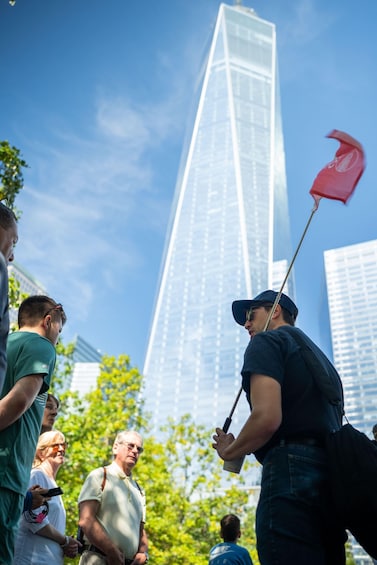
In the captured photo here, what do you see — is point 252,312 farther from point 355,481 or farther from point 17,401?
point 17,401

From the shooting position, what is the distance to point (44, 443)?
11.9 ft

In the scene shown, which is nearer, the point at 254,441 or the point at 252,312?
the point at 254,441

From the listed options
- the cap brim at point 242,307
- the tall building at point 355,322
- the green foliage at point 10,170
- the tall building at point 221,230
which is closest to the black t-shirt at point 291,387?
the cap brim at point 242,307

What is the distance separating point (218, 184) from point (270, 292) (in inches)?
4770

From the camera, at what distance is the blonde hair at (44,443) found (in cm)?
358

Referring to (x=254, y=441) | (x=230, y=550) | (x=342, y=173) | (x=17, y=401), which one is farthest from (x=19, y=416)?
(x=230, y=550)

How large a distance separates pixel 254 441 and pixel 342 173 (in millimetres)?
1660

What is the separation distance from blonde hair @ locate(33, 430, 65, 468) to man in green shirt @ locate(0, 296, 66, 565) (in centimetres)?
107

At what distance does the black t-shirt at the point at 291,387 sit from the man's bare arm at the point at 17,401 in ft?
3.22

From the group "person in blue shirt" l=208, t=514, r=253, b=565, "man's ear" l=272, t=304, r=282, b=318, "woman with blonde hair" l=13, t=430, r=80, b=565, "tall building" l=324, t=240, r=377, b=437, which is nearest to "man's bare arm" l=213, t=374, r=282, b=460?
"man's ear" l=272, t=304, r=282, b=318

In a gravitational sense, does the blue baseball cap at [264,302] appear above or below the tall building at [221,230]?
below

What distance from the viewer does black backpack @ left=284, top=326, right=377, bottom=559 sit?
69.7 inches

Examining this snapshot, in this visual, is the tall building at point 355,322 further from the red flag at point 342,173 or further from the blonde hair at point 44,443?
the red flag at point 342,173

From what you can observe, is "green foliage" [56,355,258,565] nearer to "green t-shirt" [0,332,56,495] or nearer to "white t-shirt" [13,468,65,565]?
"white t-shirt" [13,468,65,565]
